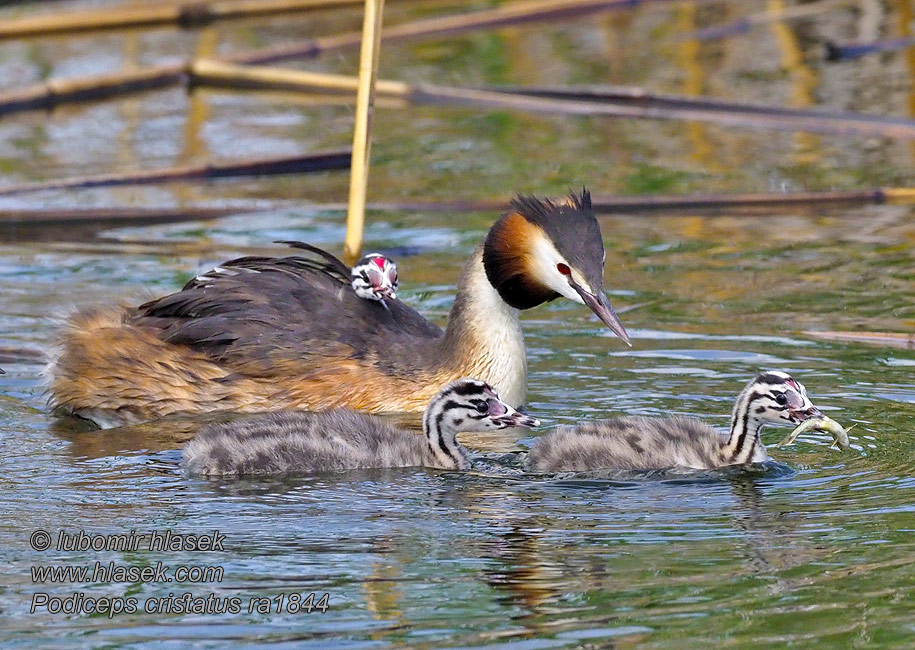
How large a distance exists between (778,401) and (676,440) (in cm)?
42

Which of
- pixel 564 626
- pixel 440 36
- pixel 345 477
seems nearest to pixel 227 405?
pixel 345 477

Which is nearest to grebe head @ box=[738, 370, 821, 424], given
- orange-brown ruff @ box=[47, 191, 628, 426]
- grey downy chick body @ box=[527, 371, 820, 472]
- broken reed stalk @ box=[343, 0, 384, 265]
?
grey downy chick body @ box=[527, 371, 820, 472]

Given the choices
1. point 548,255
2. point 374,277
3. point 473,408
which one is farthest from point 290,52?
point 473,408

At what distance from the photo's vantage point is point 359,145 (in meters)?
9.33

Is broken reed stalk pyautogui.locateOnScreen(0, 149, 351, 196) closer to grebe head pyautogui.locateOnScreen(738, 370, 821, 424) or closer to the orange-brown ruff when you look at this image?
the orange-brown ruff

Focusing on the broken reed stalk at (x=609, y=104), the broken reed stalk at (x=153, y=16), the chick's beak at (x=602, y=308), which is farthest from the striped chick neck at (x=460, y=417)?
the broken reed stalk at (x=153, y=16)

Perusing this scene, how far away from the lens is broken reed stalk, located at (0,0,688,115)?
14.3 meters

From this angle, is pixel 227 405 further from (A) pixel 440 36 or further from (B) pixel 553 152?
(A) pixel 440 36

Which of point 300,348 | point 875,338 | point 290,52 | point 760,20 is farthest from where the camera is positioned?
point 760,20

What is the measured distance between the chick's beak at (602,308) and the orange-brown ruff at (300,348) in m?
0.18

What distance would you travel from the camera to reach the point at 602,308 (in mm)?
7488

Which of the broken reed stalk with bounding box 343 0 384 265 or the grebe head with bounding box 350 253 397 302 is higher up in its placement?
the broken reed stalk with bounding box 343 0 384 265

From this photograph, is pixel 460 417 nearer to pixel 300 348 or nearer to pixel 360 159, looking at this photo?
pixel 300 348

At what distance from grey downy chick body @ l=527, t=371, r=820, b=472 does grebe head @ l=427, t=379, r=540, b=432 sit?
0.22 meters
